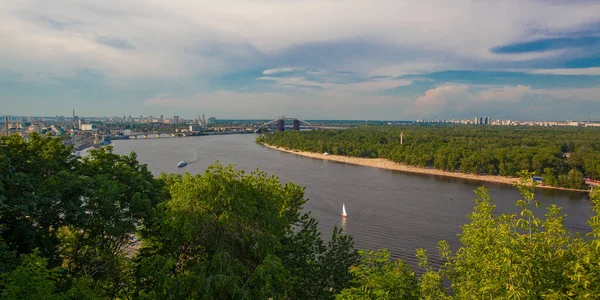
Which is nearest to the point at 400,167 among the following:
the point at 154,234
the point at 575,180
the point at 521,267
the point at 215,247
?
the point at 575,180

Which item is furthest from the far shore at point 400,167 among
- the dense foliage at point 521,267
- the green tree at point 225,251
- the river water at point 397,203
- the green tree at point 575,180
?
the dense foliage at point 521,267

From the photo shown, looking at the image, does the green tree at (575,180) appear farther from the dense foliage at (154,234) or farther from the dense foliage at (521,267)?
the dense foliage at (521,267)

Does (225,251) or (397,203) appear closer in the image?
(225,251)

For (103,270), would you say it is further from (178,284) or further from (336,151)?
(336,151)

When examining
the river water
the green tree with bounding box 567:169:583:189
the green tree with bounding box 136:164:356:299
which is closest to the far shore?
the green tree with bounding box 567:169:583:189

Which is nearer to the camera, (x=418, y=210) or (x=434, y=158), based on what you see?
(x=418, y=210)

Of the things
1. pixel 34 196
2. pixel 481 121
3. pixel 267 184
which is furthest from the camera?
pixel 481 121

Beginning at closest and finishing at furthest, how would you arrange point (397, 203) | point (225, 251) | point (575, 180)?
point (225, 251) → point (397, 203) → point (575, 180)

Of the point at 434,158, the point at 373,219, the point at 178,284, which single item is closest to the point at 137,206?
the point at 178,284

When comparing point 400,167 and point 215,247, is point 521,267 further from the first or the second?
point 400,167
